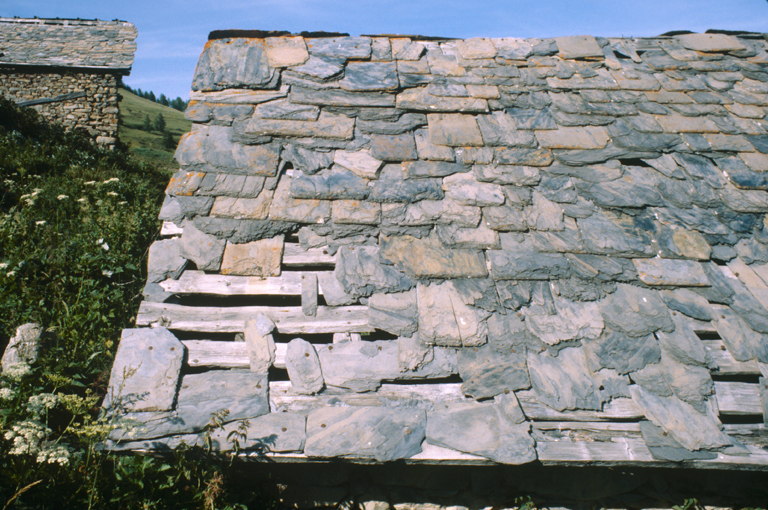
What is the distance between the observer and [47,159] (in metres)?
7.63

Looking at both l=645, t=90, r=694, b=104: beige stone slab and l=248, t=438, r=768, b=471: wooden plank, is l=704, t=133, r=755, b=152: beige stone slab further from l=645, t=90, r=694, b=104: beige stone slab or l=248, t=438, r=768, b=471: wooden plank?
l=248, t=438, r=768, b=471: wooden plank

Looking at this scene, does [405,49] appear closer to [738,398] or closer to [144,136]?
[738,398]

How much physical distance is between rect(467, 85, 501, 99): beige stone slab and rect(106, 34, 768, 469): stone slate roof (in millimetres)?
14

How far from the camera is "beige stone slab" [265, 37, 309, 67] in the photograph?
3.26m

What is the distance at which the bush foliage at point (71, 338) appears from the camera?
1977 mm

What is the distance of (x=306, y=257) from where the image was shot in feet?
8.25

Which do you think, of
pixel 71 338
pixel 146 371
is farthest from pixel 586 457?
pixel 71 338

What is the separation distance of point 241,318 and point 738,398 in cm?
305

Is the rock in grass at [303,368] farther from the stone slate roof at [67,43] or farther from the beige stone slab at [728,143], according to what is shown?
the stone slate roof at [67,43]

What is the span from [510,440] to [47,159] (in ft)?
31.8

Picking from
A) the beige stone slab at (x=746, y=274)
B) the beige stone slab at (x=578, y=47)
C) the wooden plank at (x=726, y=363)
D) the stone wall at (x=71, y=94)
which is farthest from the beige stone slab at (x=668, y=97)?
the stone wall at (x=71, y=94)

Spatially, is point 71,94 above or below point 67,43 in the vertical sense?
below

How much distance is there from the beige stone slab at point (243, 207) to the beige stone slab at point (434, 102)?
138 centimetres

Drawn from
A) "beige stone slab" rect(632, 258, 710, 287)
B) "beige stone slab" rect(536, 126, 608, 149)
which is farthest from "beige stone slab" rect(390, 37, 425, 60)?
"beige stone slab" rect(632, 258, 710, 287)
